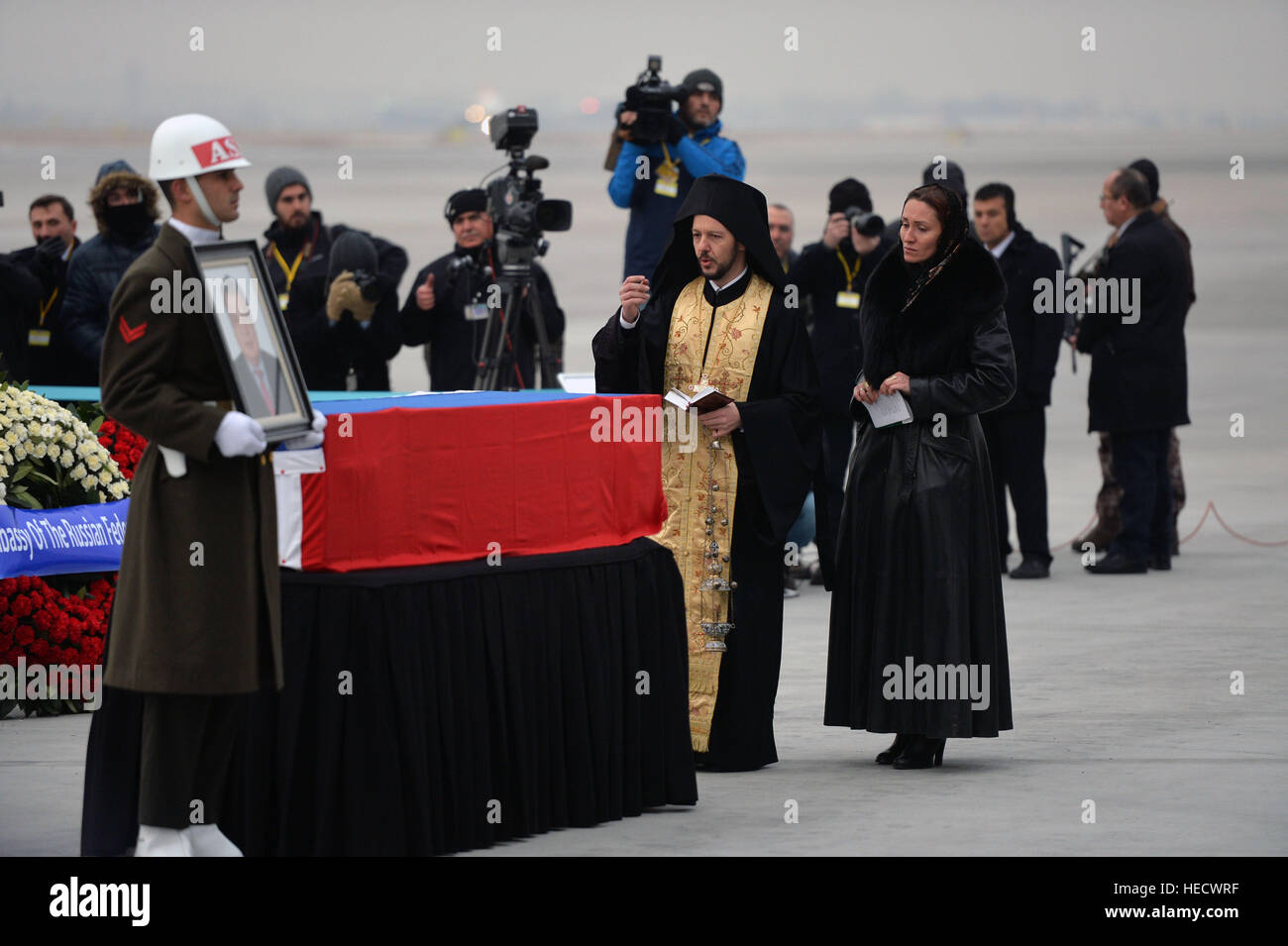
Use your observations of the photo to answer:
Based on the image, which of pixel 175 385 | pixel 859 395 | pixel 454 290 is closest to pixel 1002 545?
pixel 454 290

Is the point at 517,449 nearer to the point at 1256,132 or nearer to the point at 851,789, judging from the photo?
the point at 851,789

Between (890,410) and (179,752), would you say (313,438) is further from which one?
(890,410)

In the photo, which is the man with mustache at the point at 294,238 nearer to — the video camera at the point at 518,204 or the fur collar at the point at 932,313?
the video camera at the point at 518,204

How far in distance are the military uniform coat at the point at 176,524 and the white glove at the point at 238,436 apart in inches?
1.7

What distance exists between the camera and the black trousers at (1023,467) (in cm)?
1034

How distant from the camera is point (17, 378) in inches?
381

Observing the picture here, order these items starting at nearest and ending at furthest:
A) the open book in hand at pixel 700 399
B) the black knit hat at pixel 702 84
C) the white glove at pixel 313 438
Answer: the white glove at pixel 313 438 < the open book in hand at pixel 700 399 < the black knit hat at pixel 702 84

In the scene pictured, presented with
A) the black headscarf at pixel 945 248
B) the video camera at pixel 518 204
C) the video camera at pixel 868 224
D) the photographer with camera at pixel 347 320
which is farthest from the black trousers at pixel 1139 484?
the black headscarf at pixel 945 248

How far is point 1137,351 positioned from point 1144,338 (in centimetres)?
8

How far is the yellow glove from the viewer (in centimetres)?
930

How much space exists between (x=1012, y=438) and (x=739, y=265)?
445cm

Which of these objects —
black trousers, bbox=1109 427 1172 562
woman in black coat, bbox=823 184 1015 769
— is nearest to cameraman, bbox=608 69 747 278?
black trousers, bbox=1109 427 1172 562

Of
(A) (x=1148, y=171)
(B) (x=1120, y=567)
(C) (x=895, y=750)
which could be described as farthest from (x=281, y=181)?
(C) (x=895, y=750)

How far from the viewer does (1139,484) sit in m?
10.6
